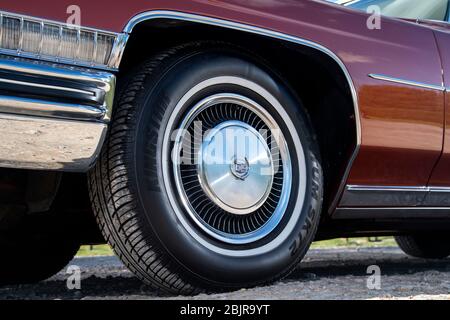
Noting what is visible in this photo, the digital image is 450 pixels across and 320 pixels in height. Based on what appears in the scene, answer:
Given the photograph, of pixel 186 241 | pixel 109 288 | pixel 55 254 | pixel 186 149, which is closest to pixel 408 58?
pixel 186 149

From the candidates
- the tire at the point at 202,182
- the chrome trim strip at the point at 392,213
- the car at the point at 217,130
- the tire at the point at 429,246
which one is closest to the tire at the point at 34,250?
the car at the point at 217,130

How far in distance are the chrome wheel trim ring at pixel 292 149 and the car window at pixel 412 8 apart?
56.5 inches

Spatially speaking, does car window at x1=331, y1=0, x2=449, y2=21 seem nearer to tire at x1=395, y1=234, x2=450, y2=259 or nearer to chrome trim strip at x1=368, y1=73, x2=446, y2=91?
chrome trim strip at x1=368, y1=73, x2=446, y2=91

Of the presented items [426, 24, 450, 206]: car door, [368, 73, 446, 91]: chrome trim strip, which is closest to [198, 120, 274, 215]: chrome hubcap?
[368, 73, 446, 91]: chrome trim strip

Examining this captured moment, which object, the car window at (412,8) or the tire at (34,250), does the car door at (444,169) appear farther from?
the tire at (34,250)

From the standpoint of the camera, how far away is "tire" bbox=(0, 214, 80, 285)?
3.01 metres

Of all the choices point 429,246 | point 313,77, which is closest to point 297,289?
point 313,77

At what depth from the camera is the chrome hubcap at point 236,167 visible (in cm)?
225

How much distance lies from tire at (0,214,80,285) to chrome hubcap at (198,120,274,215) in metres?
0.97

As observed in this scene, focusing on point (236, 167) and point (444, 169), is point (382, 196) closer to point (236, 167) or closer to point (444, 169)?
point (444, 169)

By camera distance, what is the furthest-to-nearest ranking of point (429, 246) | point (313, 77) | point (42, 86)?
point (429, 246), point (313, 77), point (42, 86)

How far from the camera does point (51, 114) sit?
192 centimetres

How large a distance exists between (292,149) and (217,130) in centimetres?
34

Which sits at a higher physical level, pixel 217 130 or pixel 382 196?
pixel 217 130
